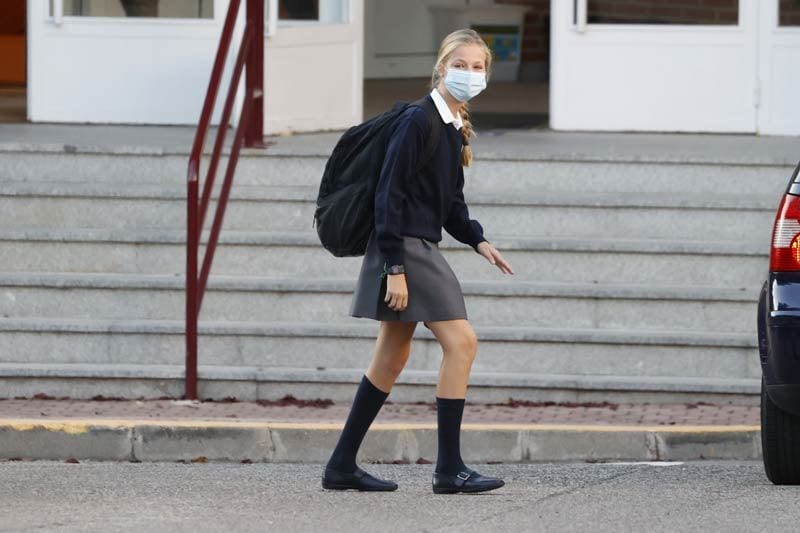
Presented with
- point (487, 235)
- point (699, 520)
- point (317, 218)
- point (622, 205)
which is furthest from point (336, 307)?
point (699, 520)

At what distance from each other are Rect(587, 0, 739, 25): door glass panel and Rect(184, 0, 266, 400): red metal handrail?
2642 mm

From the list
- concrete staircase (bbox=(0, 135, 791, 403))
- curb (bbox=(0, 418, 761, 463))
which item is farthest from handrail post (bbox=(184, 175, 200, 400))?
curb (bbox=(0, 418, 761, 463))

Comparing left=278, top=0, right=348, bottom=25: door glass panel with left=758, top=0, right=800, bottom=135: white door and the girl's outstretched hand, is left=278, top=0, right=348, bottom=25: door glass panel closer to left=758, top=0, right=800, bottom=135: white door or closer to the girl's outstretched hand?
left=758, top=0, right=800, bottom=135: white door

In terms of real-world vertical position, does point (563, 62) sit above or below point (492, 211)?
above

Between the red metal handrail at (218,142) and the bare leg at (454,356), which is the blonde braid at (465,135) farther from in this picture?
the red metal handrail at (218,142)

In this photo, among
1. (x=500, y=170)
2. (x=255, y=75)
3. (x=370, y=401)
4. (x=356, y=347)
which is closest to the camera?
(x=370, y=401)

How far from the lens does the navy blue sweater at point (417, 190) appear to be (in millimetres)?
6125

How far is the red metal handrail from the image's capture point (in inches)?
321

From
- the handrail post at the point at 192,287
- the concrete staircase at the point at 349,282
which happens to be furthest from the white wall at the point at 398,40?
the handrail post at the point at 192,287

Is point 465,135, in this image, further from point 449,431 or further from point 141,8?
point 141,8

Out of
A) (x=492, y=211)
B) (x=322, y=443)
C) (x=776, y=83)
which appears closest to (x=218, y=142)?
(x=492, y=211)

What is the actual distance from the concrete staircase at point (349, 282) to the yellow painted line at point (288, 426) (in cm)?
63

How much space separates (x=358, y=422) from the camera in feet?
21.2

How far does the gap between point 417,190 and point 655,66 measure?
18.0 feet
